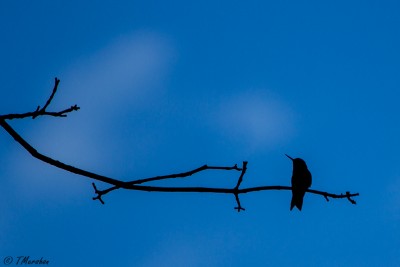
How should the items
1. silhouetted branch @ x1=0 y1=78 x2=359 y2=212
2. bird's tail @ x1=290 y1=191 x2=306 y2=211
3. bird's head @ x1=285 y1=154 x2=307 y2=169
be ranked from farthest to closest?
bird's head @ x1=285 y1=154 x2=307 y2=169
bird's tail @ x1=290 y1=191 x2=306 y2=211
silhouetted branch @ x1=0 y1=78 x2=359 y2=212

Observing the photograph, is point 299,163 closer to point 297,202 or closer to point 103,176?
point 297,202

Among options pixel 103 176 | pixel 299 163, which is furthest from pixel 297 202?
pixel 103 176

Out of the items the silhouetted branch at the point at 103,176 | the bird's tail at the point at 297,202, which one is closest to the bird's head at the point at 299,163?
the bird's tail at the point at 297,202

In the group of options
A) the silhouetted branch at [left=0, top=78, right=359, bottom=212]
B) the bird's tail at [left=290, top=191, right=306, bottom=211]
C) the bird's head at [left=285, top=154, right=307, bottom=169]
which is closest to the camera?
the silhouetted branch at [left=0, top=78, right=359, bottom=212]

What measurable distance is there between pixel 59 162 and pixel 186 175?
0.74 meters

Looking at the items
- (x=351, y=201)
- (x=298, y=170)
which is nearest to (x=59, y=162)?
(x=351, y=201)

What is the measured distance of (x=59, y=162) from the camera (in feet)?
8.30

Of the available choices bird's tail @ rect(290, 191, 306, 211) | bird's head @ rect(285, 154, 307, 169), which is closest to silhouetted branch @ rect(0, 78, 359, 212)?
bird's tail @ rect(290, 191, 306, 211)

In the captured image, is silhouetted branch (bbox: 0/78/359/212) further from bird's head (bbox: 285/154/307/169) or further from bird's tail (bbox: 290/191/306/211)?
bird's head (bbox: 285/154/307/169)

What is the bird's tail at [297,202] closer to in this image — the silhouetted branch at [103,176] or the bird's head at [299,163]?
the bird's head at [299,163]

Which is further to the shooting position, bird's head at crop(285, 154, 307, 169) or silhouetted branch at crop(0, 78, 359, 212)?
bird's head at crop(285, 154, 307, 169)

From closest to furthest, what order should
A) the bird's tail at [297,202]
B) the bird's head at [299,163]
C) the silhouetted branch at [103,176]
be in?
the silhouetted branch at [103,176], the bird's tail at [297,202], the bird's head at [299,163]

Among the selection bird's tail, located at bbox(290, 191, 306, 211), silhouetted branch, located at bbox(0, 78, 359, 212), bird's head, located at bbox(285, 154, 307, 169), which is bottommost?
silhouetted branch, located at bbox(0, 78, 359, 212)

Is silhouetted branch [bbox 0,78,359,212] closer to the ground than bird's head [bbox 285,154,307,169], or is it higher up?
closer to the ground
